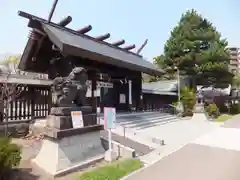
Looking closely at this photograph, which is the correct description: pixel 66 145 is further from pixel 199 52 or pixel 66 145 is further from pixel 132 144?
pixel 199 52

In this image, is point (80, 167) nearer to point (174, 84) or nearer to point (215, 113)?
point (215, 113)

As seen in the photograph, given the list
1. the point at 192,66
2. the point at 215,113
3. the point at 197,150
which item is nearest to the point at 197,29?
the point at 192,66

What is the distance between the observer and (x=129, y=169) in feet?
15.9

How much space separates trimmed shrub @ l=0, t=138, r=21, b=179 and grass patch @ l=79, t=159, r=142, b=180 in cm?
155

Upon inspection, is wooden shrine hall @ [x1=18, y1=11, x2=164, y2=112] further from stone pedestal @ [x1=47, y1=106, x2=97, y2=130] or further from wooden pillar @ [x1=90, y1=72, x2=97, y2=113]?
stone pedestal @ [x1=47, y1=106, x2=97, y2=130]

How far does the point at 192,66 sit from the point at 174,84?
3054 mm

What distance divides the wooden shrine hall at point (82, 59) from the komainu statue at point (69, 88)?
1.56 meters

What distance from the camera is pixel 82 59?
956 centimetres

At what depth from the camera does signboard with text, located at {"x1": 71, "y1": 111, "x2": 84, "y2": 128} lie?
588 cm

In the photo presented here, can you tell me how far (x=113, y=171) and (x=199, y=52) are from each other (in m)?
20.3

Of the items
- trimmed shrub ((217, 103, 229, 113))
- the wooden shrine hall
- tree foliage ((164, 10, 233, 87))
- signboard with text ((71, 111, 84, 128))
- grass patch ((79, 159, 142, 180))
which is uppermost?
tree foliage ((164, 10, 233, 87))

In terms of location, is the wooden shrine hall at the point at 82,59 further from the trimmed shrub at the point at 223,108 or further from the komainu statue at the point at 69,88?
the trimmed shrub at the point at 223,108

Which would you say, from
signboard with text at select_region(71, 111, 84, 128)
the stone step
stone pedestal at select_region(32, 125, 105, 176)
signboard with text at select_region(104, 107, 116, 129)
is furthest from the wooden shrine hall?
signboard with text at select_region(104, 107, 116, 129)

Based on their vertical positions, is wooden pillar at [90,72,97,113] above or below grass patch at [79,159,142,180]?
above
